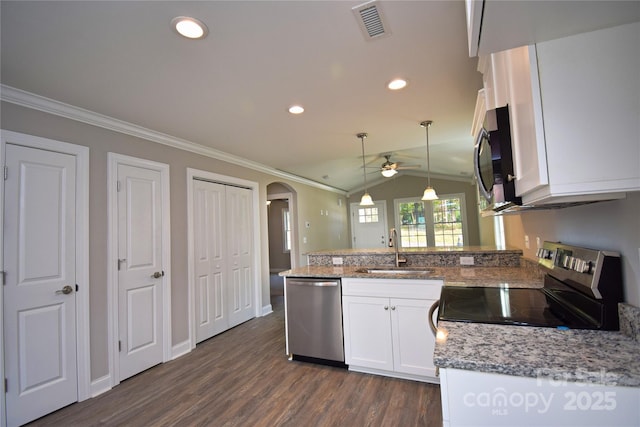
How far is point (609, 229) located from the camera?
119 centimetres

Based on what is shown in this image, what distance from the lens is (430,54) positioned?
1.87 m

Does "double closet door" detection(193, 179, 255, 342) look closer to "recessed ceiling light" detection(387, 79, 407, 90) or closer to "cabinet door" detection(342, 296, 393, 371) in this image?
"cabinet door" detection(342, 296, 393, 371)

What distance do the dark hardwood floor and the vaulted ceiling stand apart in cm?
237

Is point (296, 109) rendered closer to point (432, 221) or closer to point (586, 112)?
point (586, 112)

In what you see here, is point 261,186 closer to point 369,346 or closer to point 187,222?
point 187,222

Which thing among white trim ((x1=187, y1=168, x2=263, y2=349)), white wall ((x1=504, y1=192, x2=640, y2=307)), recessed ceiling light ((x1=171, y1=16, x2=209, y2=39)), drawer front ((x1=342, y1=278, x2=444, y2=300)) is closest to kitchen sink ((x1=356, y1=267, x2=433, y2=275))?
drawer front ((x1=342, y1=278, x2=444, y2=300))

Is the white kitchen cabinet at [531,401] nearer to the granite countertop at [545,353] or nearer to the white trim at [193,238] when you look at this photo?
the granite countertop at [545,353]

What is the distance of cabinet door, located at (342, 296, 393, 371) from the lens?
256 cm

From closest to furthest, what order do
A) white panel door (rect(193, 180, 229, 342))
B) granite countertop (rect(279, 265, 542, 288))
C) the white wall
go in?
the white wall → granite countertop (rect(279, 265, 542, 288)) → white panel door (rect(193, 180, 229, 342))

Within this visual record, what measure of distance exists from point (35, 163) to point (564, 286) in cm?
342

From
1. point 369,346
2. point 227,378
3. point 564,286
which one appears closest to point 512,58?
point 564,286

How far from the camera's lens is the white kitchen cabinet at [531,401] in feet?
2.63

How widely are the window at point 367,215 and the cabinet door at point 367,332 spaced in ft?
20.2

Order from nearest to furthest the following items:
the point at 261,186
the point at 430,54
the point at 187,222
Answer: the point at 430,54, the point at 187,222, the point at 261,186
